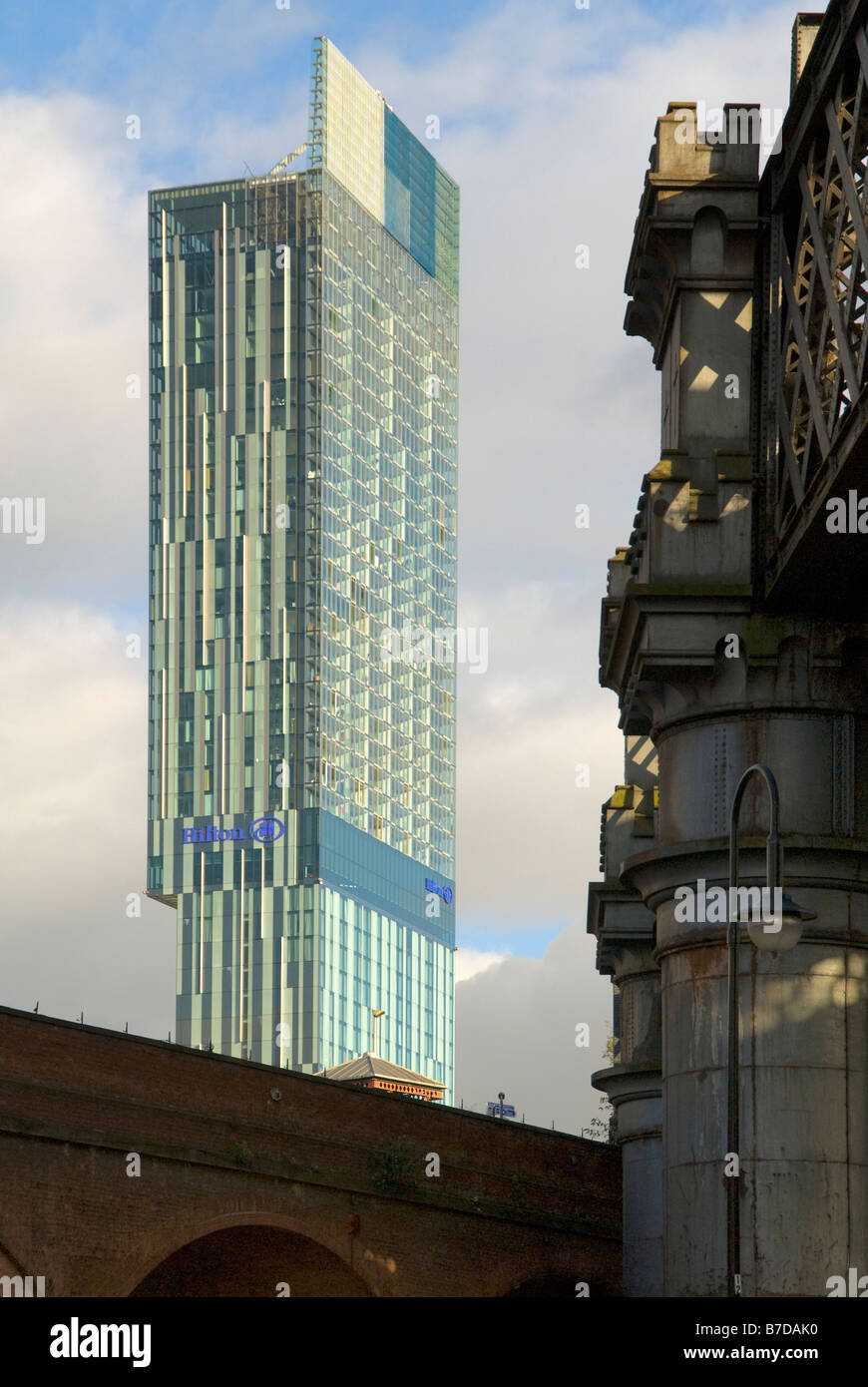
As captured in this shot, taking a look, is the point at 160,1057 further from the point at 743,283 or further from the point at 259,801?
the point at 259,801

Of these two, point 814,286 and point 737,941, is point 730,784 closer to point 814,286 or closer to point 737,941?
point 737,941

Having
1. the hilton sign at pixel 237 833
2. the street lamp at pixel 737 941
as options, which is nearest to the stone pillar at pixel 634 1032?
the street lamp at pixel 737 941

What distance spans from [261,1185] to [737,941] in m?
14.8

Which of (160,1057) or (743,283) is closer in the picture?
(743,283)

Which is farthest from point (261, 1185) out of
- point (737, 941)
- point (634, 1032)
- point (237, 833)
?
point (237, 833)

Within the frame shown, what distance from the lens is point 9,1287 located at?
31.2 meters

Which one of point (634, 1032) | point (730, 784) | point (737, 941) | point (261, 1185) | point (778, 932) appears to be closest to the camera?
point (778, 932)

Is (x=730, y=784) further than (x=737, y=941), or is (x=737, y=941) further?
(x=730, y=784)

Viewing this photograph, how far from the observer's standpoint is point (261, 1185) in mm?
36438

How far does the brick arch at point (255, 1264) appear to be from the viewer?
3653 cm

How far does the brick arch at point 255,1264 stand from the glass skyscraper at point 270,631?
132 meters

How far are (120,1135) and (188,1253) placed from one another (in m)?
4.38

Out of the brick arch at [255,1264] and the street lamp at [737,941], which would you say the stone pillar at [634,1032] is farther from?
the street lamp at [737,941]
